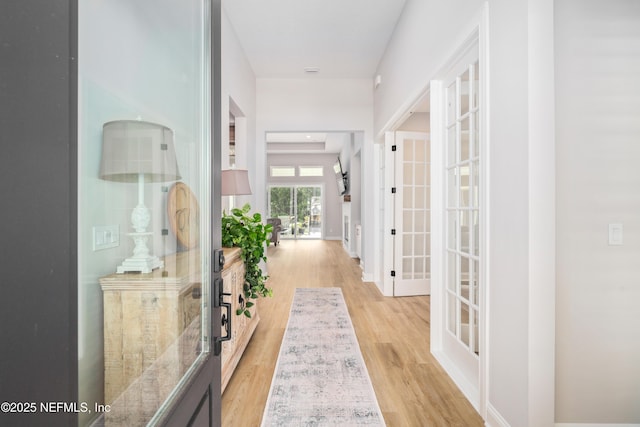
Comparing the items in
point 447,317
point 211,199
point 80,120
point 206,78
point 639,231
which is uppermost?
point 206,78

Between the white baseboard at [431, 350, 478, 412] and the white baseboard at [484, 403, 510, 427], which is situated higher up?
the white baseboard at [484, 403, 510, 427]

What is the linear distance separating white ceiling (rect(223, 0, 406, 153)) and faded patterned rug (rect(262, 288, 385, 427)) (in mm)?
3216

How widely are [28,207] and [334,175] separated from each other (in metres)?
11.4

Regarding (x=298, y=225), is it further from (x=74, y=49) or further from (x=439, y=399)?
(x=74, y=49)

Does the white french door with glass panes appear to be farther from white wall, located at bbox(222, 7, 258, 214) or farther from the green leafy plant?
white wall, located at bbox(222, 7, 258, 214)

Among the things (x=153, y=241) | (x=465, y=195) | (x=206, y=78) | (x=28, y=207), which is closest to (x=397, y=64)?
(x=465, y=195)

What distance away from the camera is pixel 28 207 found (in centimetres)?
41

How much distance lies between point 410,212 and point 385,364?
7.71 feet

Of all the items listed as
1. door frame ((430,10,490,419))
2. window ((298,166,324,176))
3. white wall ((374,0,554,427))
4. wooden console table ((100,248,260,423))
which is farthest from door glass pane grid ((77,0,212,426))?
window ((298,166,324,176))

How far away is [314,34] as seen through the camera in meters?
3.96

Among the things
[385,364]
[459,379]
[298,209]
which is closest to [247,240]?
[385,364]

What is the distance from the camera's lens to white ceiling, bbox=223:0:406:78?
3.44 metres

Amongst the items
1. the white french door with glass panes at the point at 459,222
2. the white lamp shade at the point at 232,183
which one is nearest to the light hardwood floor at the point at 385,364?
the white french door with glass panes at the point at 459,222

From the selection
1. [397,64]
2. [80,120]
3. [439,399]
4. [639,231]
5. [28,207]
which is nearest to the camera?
[28,207]
